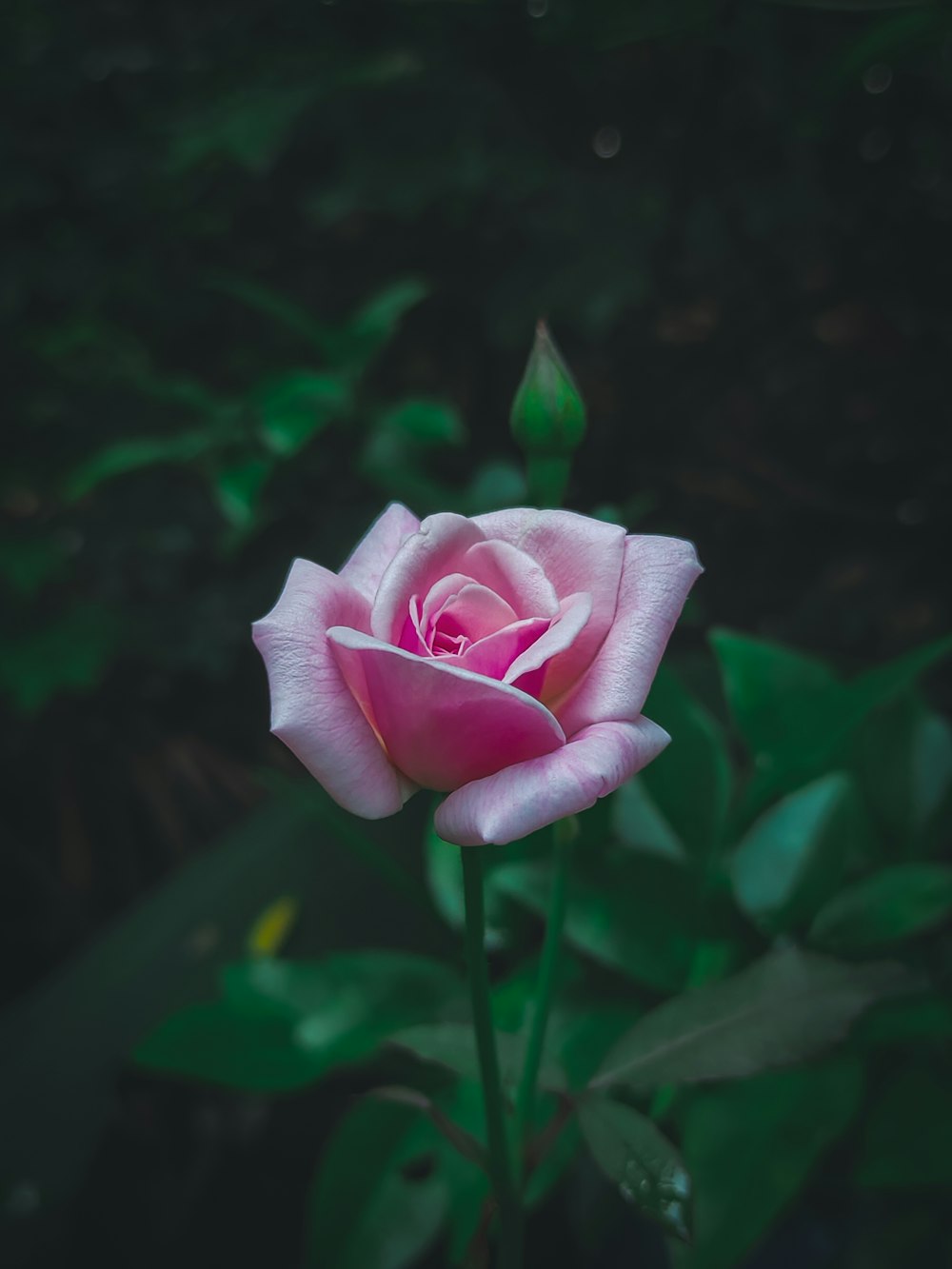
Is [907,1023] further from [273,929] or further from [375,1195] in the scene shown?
[273,929]

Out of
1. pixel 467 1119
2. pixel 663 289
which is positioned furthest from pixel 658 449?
pixel 467 1119

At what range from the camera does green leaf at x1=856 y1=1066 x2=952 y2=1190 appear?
1.54ft

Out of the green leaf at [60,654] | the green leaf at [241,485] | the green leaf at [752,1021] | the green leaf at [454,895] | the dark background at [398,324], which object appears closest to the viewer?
the green leaf at [752,1021]

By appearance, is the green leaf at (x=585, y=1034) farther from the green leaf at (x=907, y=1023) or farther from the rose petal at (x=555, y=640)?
the rose petal at (x=555, y=640)

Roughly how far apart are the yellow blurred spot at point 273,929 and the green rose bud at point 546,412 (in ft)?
1.55

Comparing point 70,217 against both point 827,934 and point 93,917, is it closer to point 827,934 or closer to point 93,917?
point 93,917

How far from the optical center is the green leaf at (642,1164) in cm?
35

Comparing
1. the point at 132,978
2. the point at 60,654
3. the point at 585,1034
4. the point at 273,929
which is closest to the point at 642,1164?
the point at 585,1034

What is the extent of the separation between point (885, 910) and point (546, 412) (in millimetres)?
327

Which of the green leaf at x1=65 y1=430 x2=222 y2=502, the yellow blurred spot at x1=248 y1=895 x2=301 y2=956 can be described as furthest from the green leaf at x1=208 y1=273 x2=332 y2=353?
the yellow blurred spot at x1=248 y1=895 x2=301 y2=956

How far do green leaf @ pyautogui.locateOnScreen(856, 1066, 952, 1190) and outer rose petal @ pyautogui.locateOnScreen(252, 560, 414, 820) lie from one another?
355 millimetres

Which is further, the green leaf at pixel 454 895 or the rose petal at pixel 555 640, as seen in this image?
the green leaf at pixel 454 895

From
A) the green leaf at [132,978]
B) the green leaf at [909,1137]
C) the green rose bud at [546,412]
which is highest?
the green rose bud at [546,412]

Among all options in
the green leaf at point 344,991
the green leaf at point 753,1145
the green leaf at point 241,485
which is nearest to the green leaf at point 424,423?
the green leaf at point 241,485
